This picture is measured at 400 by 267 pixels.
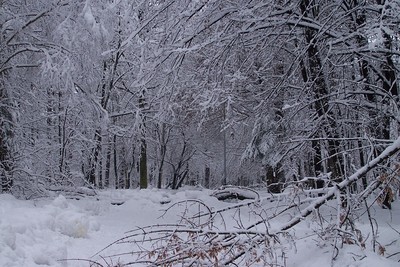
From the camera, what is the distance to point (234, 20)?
6.75 metres

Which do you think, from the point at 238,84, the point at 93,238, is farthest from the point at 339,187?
the point at 93,238

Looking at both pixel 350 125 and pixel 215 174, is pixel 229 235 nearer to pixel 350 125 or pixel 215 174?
pixel 350 125

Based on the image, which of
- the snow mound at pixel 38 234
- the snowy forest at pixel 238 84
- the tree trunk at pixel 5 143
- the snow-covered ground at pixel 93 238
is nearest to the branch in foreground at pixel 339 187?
the snowy forest at pixel 238 84

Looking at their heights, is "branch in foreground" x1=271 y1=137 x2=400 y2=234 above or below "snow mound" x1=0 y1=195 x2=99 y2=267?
above

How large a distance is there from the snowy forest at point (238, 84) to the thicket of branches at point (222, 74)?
0.04 metres

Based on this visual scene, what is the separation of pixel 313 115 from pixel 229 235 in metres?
5.70

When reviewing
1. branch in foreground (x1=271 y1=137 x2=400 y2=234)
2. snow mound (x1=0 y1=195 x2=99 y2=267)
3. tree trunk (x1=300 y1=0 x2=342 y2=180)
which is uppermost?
tree trunk (x1=300 y1=0 x2=342 y2=180)

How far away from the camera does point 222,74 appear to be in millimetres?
7359

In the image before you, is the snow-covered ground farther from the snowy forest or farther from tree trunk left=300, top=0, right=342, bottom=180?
tree trunk left=300, top=0, right=342, bottom=180

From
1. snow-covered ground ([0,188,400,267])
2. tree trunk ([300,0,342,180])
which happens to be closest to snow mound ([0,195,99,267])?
snow-covered ground ([0,188,400,267])

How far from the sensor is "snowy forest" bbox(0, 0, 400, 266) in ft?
12.1

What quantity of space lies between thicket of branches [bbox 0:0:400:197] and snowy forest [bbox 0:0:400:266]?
40mm

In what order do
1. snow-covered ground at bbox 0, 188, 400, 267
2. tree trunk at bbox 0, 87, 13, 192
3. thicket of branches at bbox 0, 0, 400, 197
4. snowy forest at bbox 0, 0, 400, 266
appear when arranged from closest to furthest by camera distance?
snow-covered ground at bbox 0, 188, 400, 267 < snowy forest at bbox 0, 0, 400, 266 < thicket of branches at bbox 0, 0, 400, 197 < tree trunk at bbox 0, 87, 13, 192

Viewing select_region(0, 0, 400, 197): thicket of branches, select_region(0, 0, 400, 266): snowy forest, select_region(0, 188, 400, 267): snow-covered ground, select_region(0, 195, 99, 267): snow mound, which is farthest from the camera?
select_region(0, 0, 400, 197): thicket of branches
